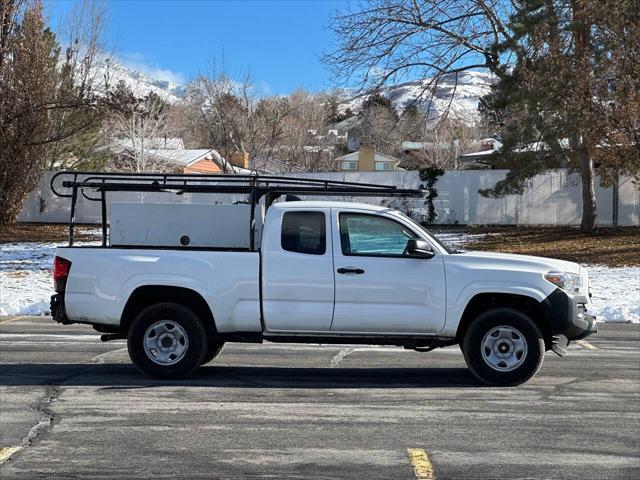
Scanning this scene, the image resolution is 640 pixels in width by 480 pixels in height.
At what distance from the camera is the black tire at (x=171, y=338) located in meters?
8.40

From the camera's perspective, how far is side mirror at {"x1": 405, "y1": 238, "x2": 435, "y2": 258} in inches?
323

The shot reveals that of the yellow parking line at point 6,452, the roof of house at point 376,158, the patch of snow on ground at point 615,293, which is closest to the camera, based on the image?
the yellow parking line at point 6,452

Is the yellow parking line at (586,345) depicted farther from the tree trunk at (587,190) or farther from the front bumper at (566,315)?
the tree trunk at (587,190)

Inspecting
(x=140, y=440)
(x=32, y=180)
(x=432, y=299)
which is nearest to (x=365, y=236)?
(x=432, y=299)

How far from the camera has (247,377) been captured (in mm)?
8766

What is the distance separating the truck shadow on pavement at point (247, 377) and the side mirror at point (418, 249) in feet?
4.49

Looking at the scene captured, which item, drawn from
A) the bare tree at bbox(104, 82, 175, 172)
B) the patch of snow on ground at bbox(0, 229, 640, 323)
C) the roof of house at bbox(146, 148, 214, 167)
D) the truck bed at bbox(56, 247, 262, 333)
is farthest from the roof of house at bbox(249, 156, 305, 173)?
the truck bed at bbox(56, 247, 262, 333)

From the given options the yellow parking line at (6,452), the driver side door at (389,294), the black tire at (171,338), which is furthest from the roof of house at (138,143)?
the yellow parking line at (6,452)

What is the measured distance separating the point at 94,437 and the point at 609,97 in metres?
18.3

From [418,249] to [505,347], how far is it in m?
1.37

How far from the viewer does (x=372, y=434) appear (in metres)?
6.61

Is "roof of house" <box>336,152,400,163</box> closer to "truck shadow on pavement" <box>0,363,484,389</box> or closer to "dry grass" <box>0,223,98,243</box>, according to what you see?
"dry grass" <box>0,223,98,243</box>

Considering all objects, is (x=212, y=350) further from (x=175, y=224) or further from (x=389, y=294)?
(x=389, y=294)

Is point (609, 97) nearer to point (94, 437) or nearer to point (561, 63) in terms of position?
point (561, 63)
